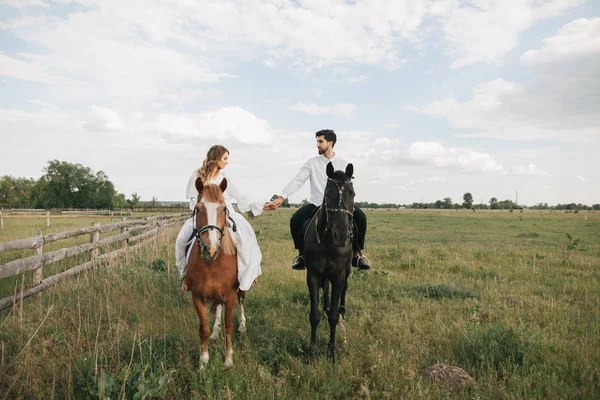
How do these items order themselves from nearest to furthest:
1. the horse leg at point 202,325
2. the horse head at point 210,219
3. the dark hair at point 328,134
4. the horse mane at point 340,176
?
the horse head at point 210,219, the horse leg at point 202,325, the horse mane at point 340,176, the dark hair at point 328,134

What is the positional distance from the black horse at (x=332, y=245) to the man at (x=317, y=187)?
660 mm

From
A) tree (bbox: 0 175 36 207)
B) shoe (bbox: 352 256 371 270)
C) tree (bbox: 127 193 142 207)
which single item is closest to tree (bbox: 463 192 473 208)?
tree (bbox: 127 193 142 207)

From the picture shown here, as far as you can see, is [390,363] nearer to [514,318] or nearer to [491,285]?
[514,318]

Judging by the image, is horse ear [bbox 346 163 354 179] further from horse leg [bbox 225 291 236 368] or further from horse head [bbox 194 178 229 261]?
horse leg [bbox 225 291 236 368]

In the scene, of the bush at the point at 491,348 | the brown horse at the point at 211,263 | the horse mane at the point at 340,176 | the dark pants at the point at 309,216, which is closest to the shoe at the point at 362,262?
the dark pants at the point at 309,216

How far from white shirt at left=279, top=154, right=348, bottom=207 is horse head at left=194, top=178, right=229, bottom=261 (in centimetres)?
182

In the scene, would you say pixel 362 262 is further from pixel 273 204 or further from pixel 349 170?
pixel 349 170

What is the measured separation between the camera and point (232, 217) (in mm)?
5172

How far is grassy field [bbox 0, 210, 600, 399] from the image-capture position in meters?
Answer: 3.83

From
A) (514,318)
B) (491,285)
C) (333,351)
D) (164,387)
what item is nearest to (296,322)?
(333,351)

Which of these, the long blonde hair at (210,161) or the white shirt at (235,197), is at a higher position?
the long blonde hair at (210,161)

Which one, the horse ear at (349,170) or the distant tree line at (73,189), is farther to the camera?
the distant tree line at (73,189)

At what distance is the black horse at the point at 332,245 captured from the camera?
4660 mm

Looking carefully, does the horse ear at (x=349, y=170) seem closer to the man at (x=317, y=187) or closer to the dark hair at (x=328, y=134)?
the man at (x=317, y=187)
